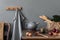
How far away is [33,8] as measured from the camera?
2812 mm

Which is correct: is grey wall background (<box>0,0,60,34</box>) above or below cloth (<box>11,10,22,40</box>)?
above

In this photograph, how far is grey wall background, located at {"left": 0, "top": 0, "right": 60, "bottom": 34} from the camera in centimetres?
279

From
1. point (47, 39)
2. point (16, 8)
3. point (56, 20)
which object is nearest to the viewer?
point (47, 39)

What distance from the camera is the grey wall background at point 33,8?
2.79 metres

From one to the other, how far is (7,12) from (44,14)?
0.60 meters

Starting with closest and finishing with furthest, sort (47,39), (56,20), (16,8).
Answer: (47,39) < (56,20) < (16,8)

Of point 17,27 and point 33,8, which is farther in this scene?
point 33,8

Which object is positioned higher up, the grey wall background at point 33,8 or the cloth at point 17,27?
the grey wall background at point 33,8

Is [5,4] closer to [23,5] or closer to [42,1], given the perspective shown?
[23,5]

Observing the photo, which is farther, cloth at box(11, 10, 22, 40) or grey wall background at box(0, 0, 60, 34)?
grey wall background at box(0, 0, 60, 34)

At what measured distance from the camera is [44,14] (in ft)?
9.23

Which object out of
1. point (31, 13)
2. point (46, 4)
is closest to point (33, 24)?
point (31, 13)

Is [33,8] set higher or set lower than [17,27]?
higher

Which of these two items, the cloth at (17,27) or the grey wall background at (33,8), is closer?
the cloth at (17,27)
